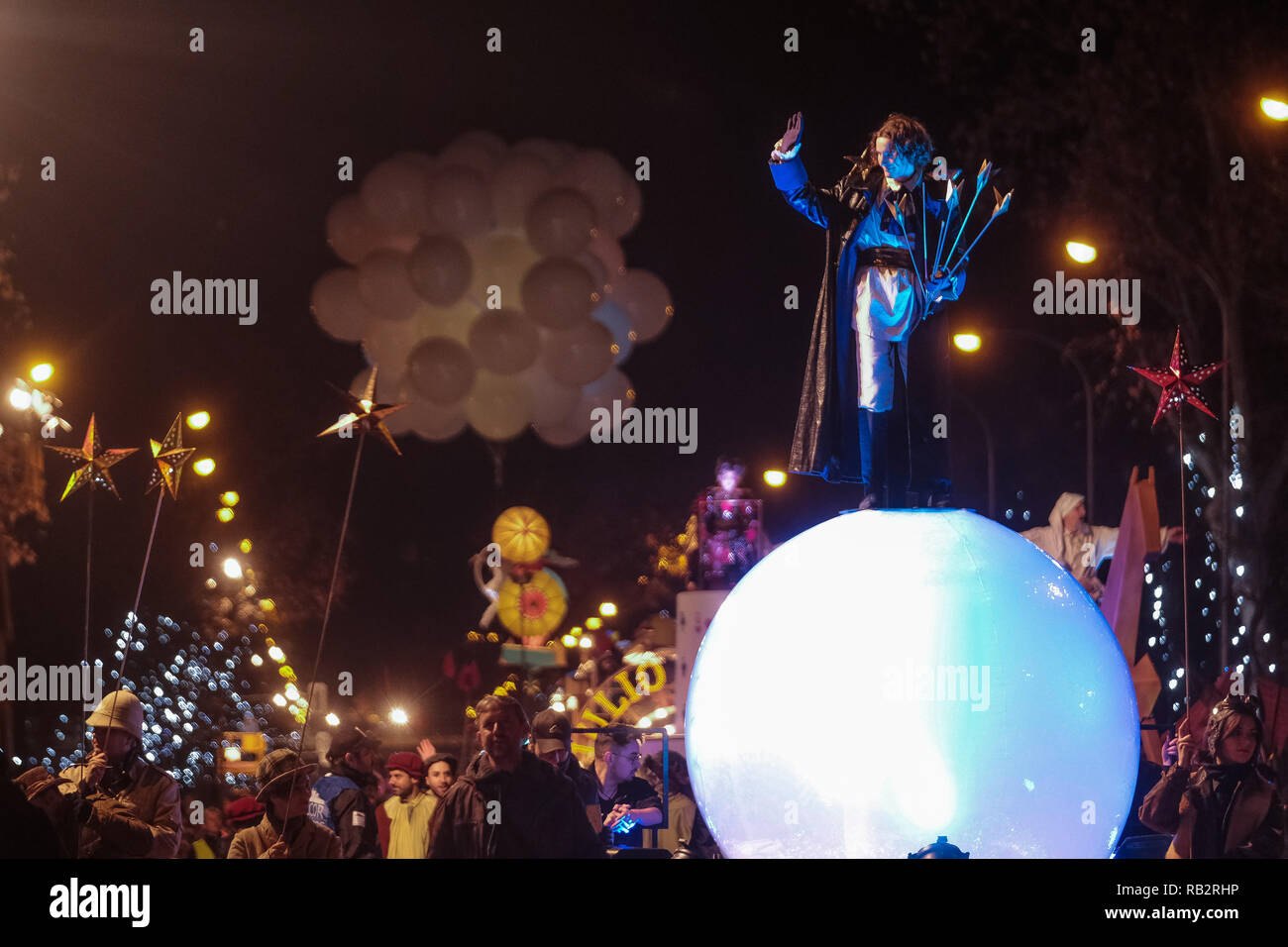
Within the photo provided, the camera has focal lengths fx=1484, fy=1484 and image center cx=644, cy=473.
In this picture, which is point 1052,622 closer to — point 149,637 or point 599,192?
point 599,192

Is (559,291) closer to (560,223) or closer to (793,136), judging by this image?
(560,223)

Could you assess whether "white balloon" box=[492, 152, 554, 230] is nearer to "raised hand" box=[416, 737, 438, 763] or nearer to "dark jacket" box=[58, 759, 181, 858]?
"raised hand" box=[416, 737, 438, 763]

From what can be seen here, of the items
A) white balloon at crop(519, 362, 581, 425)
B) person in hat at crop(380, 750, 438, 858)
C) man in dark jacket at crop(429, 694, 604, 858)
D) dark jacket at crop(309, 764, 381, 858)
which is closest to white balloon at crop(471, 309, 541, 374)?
white balloon at crop(519, 362, 581, 425)

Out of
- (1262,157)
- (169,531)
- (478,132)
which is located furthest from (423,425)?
(1262,157)

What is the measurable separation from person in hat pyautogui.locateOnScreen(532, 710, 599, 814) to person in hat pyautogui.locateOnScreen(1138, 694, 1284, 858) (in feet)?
9.56

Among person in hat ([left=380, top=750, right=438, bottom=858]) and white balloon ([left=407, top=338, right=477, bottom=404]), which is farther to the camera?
white balloon ([left=407, top=338, right=477, bottom=404])

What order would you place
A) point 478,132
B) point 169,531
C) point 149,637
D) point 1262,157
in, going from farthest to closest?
point 149,637 < point 169,531 < point 478,132 < point 1262,157

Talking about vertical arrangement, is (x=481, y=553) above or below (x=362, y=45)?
below

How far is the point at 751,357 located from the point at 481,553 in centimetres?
721

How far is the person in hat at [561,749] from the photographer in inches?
318

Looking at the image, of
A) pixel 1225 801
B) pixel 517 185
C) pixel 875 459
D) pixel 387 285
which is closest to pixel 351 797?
pixel 875 459

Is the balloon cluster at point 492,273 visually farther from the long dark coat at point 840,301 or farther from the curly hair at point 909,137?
the curly hair at point 909,137

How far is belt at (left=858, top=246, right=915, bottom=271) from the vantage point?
6238mm

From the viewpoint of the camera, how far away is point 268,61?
1426cm
